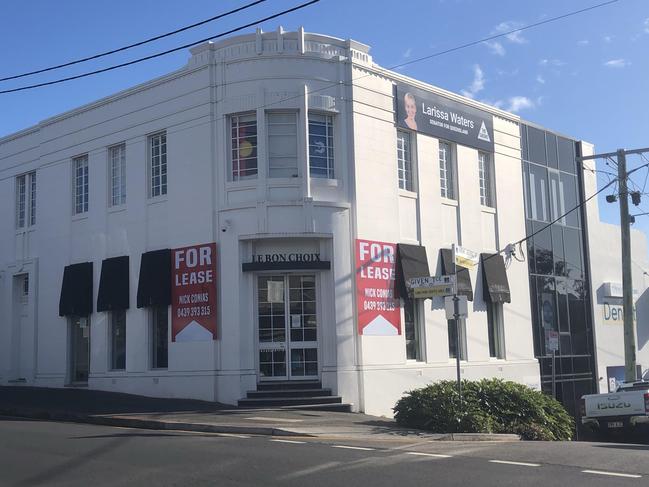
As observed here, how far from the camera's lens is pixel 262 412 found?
56.4ft

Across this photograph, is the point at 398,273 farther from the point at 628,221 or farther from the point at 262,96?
the point at 628,221

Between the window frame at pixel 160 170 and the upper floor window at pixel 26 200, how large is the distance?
6.29 meters

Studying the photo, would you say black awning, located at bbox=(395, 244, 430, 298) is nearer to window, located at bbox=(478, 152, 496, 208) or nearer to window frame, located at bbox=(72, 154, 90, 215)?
window, located at bbox=(478, 152, 496, 208)

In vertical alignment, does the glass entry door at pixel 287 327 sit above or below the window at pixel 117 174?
below

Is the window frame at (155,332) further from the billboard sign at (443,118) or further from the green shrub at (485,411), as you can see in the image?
the billboard sign at (443,118)

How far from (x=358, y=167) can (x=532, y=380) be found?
10614 millimetres

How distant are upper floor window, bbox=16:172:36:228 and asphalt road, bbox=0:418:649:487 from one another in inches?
544

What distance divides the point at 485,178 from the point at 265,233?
9.72m

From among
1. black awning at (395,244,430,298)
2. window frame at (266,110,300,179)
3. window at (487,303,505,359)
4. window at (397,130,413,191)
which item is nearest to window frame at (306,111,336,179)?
window frame at (266,110,300,179)

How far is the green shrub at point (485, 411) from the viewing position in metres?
15.0

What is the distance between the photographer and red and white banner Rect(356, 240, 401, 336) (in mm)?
19734

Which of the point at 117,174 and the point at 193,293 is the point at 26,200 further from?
the point at 193,293

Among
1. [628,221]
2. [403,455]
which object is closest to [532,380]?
[628,221]

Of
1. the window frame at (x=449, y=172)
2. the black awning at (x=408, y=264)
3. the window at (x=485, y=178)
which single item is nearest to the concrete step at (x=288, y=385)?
the black awning at (x=408, y=264)
